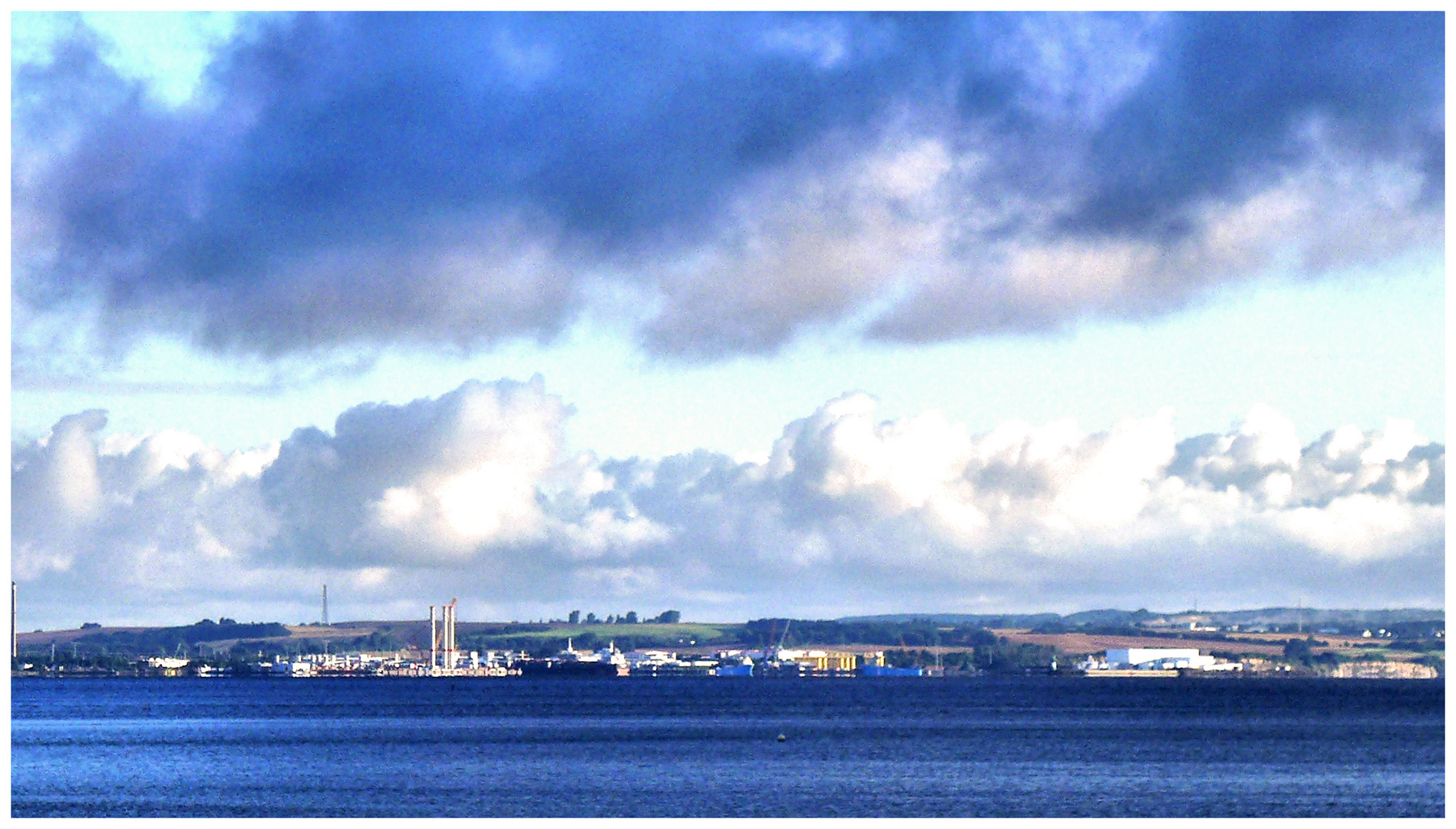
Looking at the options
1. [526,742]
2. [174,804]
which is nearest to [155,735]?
[526,742]

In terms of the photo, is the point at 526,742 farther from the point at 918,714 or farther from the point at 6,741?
the point at 6,741

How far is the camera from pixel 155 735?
133m

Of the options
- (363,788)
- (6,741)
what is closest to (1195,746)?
(363,788)

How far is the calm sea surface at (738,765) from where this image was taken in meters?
73.6

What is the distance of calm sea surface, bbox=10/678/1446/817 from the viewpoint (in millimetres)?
73562

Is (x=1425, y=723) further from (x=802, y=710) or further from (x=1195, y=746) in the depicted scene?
(x=802, y=710)

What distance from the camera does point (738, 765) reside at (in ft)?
Answer: 313

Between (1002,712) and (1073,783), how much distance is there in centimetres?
8774

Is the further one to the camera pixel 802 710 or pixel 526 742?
pixel 802 710

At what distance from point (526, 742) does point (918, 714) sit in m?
55.6

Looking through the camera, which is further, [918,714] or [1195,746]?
[918,714]

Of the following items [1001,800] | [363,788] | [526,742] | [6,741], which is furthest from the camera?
[526,742]

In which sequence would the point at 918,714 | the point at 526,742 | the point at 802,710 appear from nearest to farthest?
the point at 526,742 < the point at 918,714 < the point at 802,710

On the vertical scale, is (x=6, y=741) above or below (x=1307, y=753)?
above
